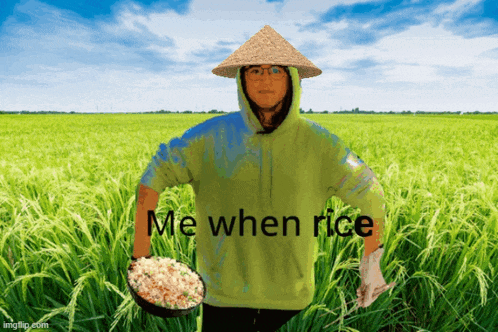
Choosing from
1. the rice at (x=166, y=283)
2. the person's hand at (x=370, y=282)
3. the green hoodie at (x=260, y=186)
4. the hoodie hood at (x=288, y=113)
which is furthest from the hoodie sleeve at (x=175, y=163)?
the person's hand at (x=370, y=282)

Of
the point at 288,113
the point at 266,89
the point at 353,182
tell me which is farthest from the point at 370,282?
the point at 266,89

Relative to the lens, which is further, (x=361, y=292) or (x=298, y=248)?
(x=361, y=292)

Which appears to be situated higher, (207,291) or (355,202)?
(355,202)

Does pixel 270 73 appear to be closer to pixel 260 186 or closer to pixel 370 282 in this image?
pixel 260 186

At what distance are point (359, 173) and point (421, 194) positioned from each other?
5.03ft

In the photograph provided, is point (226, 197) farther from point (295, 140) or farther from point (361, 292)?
point (361, 292)

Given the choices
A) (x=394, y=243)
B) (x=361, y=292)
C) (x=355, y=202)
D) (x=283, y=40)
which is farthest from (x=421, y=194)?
(x=283, y=40)

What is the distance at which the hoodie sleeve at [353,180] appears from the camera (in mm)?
1314

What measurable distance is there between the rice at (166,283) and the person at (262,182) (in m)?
0.06

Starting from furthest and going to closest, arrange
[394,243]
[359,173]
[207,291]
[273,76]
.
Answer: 1. [394,243]
2. [207,291]
3. [359,173]
4. [273,76]

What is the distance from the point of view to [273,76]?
1.20 metres

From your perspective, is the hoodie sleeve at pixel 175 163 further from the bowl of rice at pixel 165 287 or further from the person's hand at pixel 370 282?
the person's hand at pixel 370 282

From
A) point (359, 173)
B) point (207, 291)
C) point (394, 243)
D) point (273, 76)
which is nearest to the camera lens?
point (273, 76)

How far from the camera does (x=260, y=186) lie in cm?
126
